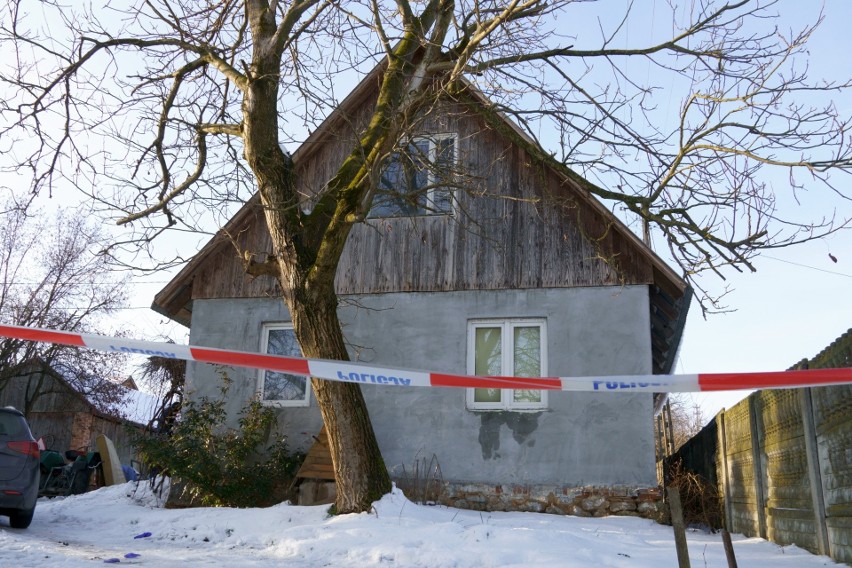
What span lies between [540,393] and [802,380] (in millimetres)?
5941

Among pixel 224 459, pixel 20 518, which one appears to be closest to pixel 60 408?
pixel 224 459

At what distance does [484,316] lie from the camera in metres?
12.1

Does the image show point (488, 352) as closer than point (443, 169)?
No

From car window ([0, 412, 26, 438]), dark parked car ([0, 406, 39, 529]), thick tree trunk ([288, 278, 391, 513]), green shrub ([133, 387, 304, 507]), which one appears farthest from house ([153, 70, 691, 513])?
dark parked car ([0, 406, 39, 529])

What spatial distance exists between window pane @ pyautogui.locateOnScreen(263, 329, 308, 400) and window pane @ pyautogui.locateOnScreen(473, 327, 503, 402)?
2.79 meters

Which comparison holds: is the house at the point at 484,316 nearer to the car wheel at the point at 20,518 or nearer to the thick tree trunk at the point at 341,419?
the thick tree trunk at the point at 341,419

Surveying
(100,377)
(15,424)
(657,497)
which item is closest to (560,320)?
(657,497)

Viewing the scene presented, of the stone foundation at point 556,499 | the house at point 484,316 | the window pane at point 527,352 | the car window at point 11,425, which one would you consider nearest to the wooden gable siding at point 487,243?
the house at point 484,316

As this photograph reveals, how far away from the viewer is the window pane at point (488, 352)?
11992 millimetres

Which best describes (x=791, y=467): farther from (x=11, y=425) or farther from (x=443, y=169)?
(x=11, y=425)

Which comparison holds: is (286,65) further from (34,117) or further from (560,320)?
A: (560,320)

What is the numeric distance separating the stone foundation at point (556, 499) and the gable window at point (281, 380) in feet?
8.64

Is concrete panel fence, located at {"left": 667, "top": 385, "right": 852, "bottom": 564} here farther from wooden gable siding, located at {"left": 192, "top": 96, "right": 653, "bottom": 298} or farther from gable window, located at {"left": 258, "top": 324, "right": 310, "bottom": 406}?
gable window, located at {"left": 258, "top": 324, "right": 310, "bottom": 406}

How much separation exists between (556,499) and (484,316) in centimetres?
286
